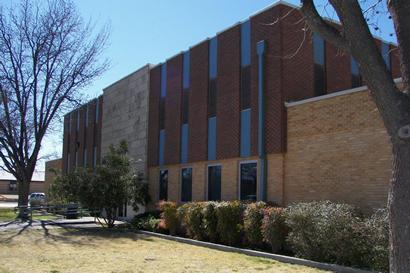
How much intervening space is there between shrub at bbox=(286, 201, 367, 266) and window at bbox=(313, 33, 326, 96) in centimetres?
725

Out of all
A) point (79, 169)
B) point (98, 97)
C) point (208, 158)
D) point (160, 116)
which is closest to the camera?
point (208, 158)

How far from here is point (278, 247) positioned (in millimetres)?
15391

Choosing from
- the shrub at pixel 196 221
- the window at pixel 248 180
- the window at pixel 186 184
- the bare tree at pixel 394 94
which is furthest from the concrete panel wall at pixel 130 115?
the bare tree at pixel 394 94

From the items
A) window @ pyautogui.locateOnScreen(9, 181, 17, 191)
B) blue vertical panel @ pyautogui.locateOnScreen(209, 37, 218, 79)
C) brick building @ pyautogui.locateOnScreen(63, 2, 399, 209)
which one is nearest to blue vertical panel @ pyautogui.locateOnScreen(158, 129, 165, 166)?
brick building @ pyautogui.locateOnScreen(63, 2, 399, 209)

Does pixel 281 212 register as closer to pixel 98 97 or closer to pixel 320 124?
pixel 320 124

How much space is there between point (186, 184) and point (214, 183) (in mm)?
2742

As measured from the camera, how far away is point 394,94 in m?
5.51

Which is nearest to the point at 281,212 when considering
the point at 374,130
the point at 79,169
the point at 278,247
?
the point at 278,247

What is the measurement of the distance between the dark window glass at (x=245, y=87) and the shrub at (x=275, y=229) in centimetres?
652

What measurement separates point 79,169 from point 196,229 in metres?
8.14

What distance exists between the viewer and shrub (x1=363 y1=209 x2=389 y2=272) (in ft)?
38.3

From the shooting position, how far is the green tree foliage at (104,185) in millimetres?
23969

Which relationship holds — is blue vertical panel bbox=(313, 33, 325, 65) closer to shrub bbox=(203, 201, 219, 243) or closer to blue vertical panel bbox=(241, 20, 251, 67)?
blue vertical panel bbox=(241, 20, 251, 67)

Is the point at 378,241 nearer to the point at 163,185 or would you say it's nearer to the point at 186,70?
the point at 186,70
